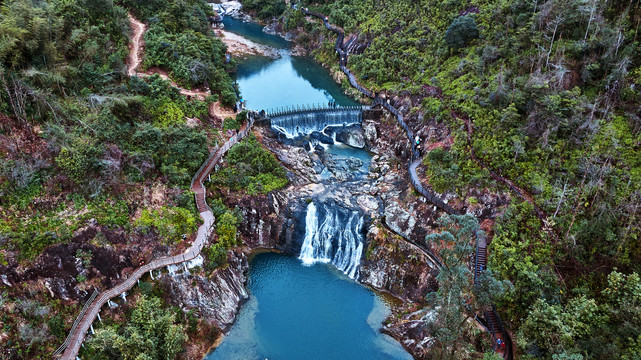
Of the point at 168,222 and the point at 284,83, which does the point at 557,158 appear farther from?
the point at 284,83

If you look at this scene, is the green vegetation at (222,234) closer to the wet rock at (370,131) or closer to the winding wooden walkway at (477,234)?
the winding wooden walkway at (477,234)

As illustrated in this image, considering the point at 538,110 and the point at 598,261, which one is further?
the point at 538,110

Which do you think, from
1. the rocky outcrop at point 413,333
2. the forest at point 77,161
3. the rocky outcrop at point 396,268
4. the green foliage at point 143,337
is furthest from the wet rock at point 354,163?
the green foliage at point 143,337

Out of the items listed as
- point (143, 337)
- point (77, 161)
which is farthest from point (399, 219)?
point (77, 161)

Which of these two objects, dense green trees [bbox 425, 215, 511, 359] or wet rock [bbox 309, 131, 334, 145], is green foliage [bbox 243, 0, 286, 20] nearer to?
wet rock [bbox 309, 131, 334, 145]

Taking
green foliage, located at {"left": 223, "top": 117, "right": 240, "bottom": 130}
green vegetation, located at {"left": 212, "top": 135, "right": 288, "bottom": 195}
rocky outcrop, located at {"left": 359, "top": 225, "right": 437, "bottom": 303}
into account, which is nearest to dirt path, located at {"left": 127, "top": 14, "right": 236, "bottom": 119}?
green foliage, located at {"left": 223, "top": 117, "right": 240, "bottom": 130}

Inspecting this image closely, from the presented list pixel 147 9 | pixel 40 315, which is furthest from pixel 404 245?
pixel 147 9

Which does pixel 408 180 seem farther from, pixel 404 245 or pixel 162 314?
pixel 162 314
